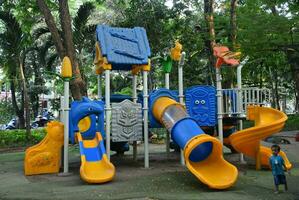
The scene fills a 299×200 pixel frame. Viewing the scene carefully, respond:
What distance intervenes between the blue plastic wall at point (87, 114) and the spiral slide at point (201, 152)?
1.98 m

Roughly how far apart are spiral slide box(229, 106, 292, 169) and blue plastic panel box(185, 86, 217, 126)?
104 cm

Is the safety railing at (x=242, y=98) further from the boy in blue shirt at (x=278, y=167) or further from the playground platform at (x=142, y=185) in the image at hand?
the boy in blue shirt at (x=278, y=167)

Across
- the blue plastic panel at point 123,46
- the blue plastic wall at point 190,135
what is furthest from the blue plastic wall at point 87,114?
the blue plastic wall at point 190,135

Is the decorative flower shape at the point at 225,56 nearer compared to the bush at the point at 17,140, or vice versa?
the decorative flower shape at the point at 225,56

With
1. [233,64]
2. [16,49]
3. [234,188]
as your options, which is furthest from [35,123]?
[234,188]

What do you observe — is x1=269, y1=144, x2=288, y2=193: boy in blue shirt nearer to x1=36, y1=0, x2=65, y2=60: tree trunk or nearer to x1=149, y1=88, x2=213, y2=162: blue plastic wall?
x1=149, y1=88, x2=213, y2=162: blue plastic wall

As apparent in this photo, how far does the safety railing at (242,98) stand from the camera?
12.0 m

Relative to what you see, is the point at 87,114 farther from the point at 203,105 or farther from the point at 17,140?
the point at 17,140

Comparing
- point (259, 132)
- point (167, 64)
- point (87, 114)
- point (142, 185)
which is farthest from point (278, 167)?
point (167, 64)

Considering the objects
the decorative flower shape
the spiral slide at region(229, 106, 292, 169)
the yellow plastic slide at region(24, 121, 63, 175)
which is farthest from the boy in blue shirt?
the yellow plastic slide at region(24, 121, 63, 175)

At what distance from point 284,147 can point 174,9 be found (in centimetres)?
871

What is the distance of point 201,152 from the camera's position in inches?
385

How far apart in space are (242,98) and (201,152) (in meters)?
3.14

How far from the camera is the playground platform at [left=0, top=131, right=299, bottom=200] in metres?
8.25
